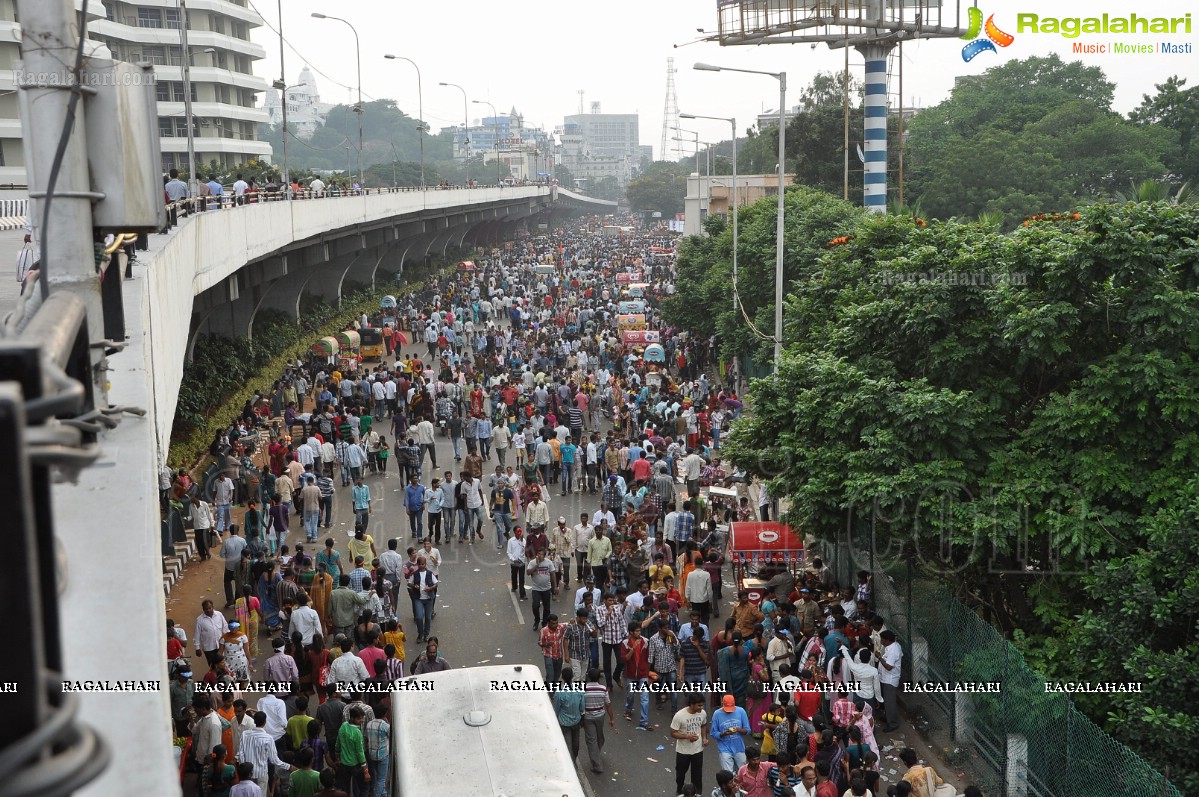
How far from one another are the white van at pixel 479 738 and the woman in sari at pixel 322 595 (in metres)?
4.07

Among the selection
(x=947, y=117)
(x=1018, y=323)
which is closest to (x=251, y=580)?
(x=1018, y=323)

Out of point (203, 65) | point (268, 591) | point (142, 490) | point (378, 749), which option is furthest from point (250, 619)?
point (203, 65)

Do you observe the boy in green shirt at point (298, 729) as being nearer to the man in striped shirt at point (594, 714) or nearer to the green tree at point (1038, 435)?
the man in striped shirt at point (594, 714)

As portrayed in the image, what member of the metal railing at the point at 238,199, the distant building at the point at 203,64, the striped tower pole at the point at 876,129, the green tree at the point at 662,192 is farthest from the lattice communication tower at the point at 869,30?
the green tree at the point at 662,192

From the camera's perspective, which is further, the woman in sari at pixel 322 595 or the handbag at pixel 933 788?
the woman in sari at pixel 322 595

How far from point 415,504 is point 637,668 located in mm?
6522

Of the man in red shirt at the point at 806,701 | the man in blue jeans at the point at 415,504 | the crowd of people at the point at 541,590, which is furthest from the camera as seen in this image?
the man in blue jeans at the point at 415,504

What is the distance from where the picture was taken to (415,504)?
1742 cm

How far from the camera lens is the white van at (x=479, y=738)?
7.80 m

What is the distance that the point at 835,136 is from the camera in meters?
52.0

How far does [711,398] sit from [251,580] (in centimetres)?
1286

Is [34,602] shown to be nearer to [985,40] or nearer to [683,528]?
[683,528]

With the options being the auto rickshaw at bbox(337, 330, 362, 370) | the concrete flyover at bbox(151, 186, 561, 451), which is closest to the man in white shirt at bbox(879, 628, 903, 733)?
the concrete flyover at bbox(151, 186, 561, 451)

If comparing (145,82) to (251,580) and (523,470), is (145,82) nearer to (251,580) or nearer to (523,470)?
(251,580)
